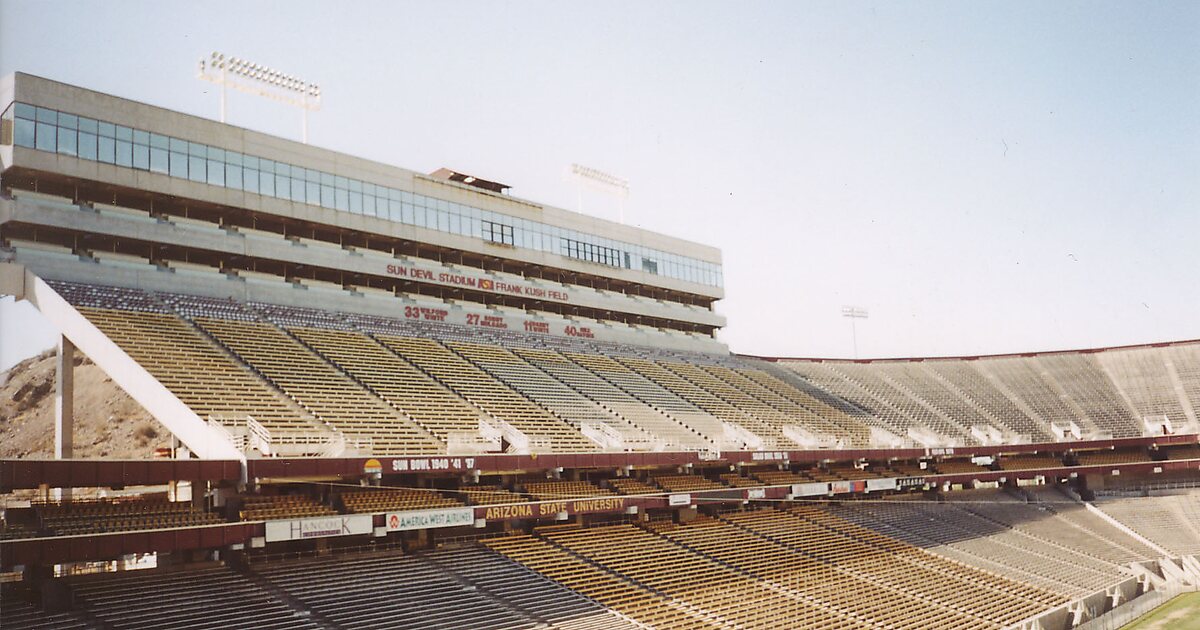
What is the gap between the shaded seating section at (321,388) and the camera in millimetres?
32938

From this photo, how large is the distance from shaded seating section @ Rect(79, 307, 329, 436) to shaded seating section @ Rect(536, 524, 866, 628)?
36.3ft

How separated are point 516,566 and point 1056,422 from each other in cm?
5133

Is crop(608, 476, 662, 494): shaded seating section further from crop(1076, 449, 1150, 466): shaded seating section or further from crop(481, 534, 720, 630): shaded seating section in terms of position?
crop(1076, 449, 1150, 466): shaded seating section

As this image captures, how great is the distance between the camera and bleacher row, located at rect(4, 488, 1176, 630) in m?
24.3

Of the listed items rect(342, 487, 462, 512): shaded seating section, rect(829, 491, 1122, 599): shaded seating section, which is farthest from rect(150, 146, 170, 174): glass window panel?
rect(829, 491, 1122, 599): shaded seating section

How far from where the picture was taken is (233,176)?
41406 millimetres

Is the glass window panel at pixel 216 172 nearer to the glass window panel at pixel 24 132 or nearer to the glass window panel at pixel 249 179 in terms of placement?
the glass window panel at pixel 249 179

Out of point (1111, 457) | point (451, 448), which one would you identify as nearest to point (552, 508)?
point (451, 448)

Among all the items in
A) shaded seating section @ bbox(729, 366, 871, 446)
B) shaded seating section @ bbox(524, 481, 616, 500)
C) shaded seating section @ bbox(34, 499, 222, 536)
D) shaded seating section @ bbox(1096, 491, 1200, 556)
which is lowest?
shaded seating section @ bbox(1096, 491, 1200, 556)

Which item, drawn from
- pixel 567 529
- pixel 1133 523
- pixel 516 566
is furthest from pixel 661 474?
pixel 1133 523

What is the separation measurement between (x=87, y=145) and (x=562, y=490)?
937 inches

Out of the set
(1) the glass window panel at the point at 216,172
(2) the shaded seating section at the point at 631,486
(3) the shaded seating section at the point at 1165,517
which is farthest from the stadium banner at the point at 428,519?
(3) the shaded seating section at the point at 1165,517

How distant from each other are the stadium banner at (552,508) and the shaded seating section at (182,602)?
859cm

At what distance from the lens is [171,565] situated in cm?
2609
